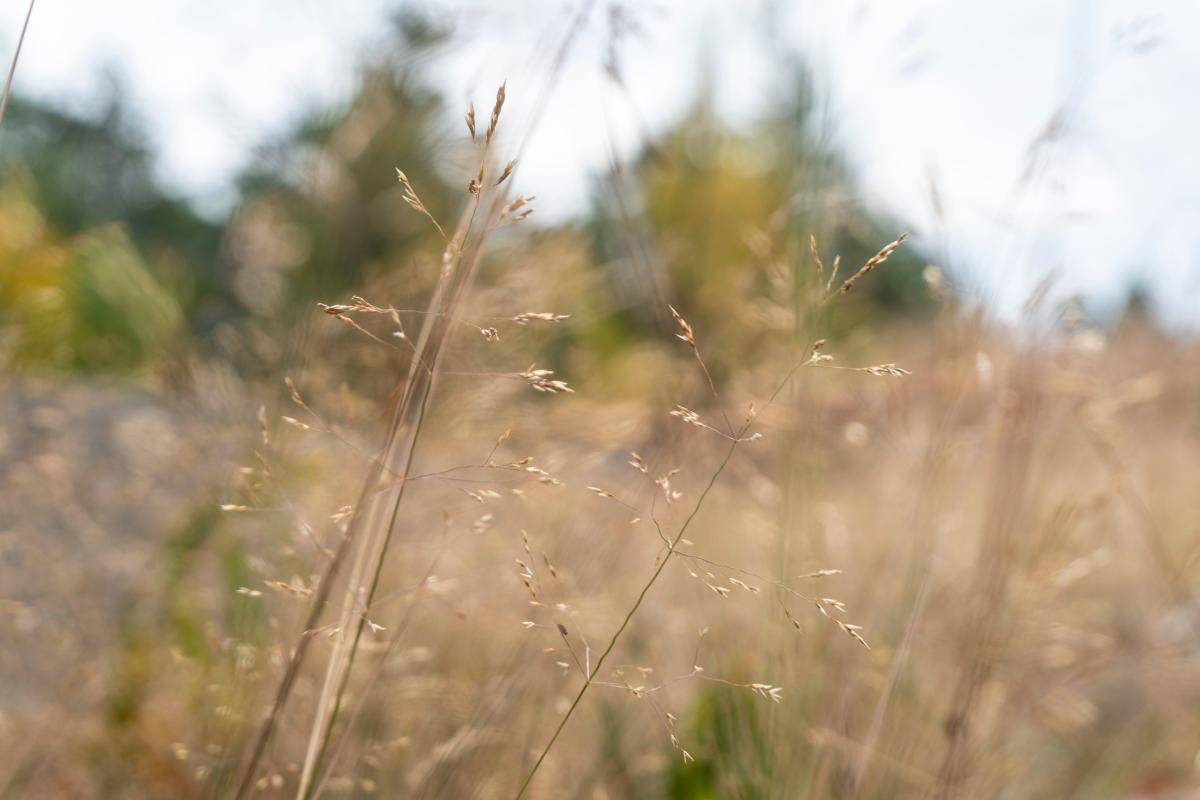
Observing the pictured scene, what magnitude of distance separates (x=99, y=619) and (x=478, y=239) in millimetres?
1363

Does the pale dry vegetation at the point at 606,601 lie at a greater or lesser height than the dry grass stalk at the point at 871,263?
lesser

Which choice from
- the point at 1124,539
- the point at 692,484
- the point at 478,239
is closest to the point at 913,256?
the point at 1124,539

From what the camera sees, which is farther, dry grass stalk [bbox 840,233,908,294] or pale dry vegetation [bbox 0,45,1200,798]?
pale dry vegetation [bbox 0,45,1200,798]

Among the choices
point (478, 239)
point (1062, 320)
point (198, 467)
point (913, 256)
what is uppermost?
point (913, 256)

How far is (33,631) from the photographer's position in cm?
145

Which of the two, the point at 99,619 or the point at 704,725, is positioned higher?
the point at 704,725

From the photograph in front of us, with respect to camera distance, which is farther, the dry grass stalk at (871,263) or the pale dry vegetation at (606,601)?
the pale dry vegetation at (606,601)

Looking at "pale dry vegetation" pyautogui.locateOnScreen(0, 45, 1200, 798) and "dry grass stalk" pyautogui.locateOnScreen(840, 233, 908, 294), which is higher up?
"dry grass stalk" pyautogui.locateOnScreen(840, 233, 908, 294)

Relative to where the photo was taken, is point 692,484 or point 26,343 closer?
point 692,484

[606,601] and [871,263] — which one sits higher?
[871,263]

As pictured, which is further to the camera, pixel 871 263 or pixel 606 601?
pixel 606 601

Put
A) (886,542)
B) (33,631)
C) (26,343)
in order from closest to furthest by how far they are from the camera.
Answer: (33,631) < (886,542) < (26,343)

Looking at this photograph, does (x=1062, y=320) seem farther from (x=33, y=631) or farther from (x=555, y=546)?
(x=33, y=631)

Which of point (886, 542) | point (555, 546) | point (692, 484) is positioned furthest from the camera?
point (886, 542)
